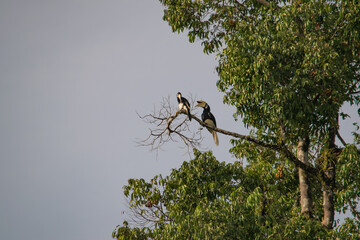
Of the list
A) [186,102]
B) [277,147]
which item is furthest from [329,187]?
[186,102]

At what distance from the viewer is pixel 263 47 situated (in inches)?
489

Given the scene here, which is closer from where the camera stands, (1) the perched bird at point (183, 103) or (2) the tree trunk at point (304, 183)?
(1) the perched bird at point (183, 103)

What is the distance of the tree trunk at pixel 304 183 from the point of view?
13859 mm

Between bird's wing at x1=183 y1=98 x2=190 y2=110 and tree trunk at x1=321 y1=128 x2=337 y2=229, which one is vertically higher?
bird's wing at x1=183 y1=98 x2=190 y2=110

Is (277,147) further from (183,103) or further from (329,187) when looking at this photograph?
(183,103)

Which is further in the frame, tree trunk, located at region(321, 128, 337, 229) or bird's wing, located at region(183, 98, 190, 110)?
tree trunk, located at region(321, 128, 337, 229)

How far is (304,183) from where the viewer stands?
1425 cm

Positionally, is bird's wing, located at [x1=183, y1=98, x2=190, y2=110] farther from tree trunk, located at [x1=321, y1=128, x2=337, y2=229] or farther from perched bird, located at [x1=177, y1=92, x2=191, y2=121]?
tree trunk, located at [x1=321, y1=128, x2=337, y2=229]

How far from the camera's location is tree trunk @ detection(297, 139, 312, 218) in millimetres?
13859

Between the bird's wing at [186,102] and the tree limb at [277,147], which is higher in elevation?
the bird's wing at [186,102]

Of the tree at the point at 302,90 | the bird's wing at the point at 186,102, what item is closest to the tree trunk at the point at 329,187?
the tree at the point at 302,90

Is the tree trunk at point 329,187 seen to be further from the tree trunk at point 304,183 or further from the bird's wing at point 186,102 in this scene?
the bird's wing at point 186,102

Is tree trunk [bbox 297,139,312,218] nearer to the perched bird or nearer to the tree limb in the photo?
the tree limb

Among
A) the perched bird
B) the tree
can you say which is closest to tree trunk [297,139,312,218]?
the tree
